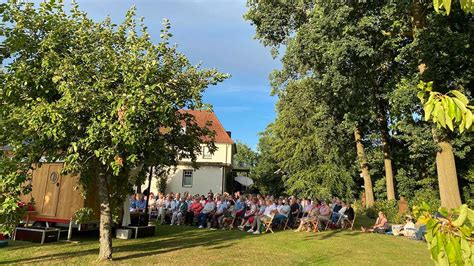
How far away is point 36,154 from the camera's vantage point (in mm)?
8141

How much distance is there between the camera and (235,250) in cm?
1120

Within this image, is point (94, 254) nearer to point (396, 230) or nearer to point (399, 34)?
point (396, 230)

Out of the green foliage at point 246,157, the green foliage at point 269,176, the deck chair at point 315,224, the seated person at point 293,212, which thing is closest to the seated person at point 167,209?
the seated person at point 293,212

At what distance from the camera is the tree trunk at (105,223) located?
932cm

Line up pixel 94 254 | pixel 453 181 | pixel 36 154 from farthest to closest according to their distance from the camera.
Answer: pixel 453 181 → pixel 94 254 → pixel 36 154

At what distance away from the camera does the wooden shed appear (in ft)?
43.2

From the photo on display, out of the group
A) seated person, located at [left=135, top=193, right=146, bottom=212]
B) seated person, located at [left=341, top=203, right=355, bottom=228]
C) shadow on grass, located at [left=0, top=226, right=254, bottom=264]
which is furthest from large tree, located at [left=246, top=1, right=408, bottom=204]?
seated person, located at [left=135, top=193, right=146, bottom=212]

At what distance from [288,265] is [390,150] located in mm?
18328

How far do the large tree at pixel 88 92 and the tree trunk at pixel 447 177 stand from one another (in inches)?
451

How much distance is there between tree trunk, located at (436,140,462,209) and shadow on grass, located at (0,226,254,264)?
26.1 feet

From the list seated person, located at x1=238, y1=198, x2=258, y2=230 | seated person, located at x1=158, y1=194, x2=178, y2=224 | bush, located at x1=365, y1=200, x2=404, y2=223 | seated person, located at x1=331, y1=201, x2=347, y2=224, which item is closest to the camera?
seated person, located at x1=238, y1=198, x2=258, y2=230

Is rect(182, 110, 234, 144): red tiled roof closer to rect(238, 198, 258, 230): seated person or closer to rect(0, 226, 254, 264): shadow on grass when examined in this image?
rect(238, 198, 258, 230): seated person

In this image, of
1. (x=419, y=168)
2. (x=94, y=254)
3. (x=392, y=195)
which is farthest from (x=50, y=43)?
(x=419, y=168)

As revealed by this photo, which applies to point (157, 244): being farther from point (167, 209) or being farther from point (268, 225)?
point (167, 209)
